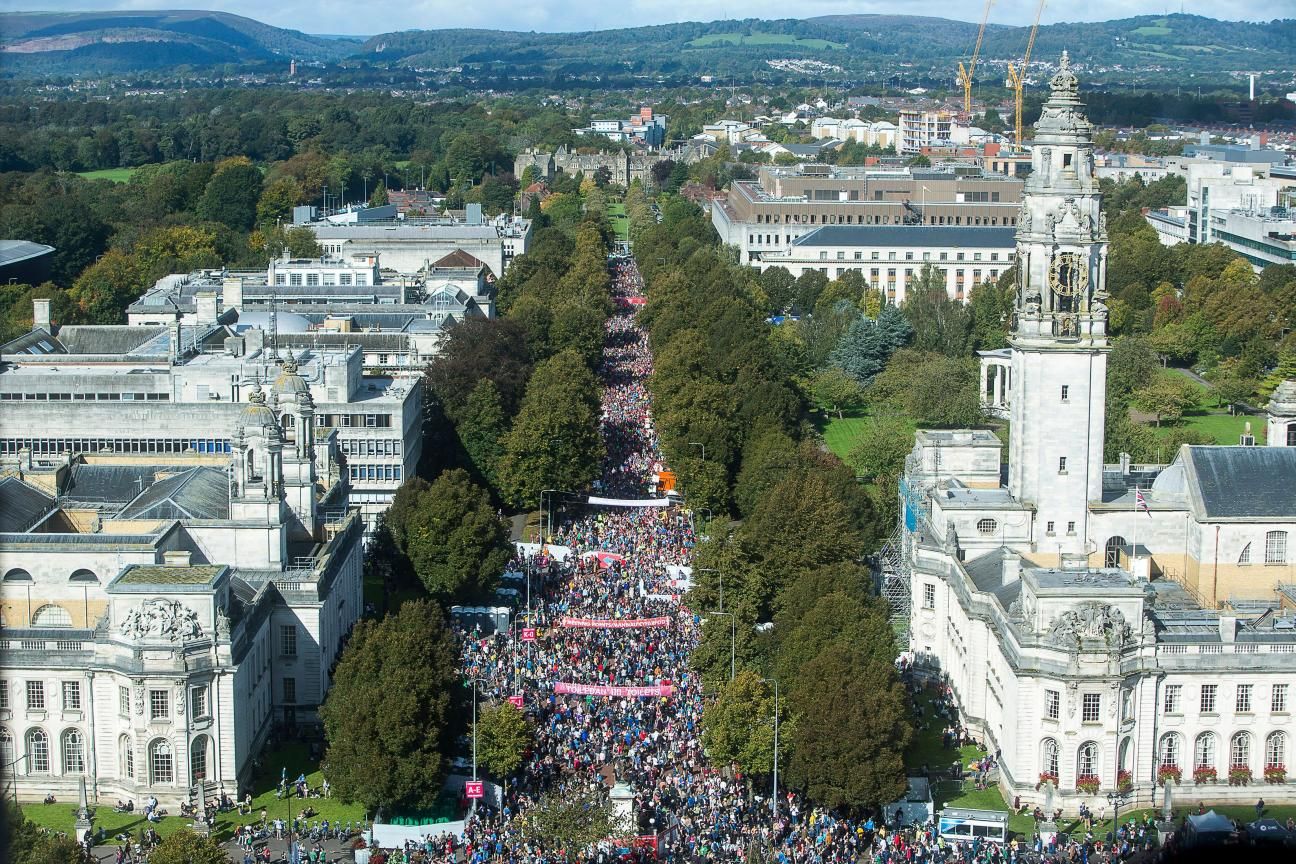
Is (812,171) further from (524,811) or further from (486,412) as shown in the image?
(524,811)

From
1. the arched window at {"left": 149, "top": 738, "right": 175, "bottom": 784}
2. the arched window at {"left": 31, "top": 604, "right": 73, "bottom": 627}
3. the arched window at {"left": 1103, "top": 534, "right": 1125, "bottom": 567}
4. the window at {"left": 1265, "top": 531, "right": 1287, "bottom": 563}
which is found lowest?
the arched window at {"left": 149, "top": 738, "right": 175, "bottom": 784}

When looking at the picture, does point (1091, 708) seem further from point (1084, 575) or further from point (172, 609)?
point (172, 609)

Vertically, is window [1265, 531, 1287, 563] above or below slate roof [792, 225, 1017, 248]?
below

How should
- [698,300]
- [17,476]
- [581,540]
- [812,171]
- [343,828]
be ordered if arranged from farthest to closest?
[812,171], [698,300], [581,540], [17,476], [343,828]

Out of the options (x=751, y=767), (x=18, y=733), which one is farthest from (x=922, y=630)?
(x=18, y=733)

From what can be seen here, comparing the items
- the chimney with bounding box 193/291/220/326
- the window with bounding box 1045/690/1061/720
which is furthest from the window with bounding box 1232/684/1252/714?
the chimney with bounding box 193/291/220/326

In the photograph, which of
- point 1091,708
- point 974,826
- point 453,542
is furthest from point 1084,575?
point 453,542

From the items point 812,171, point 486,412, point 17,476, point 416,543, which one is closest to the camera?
point 17,476

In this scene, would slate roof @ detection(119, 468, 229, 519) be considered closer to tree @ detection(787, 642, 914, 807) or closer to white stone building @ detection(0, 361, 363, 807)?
white stone building @ detection(0, 361, 363, 807)

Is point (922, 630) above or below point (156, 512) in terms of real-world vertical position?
below
